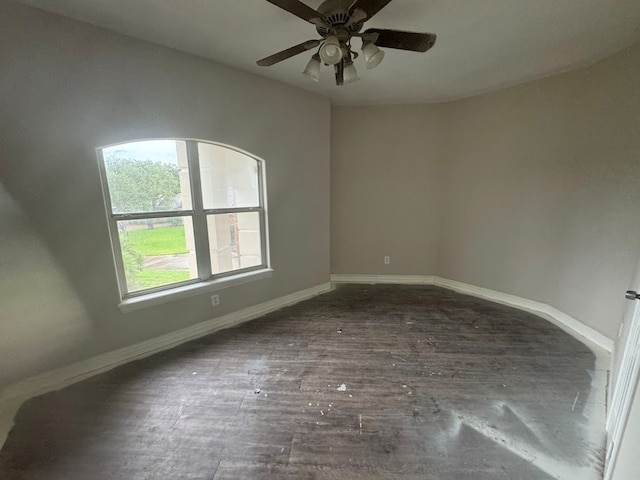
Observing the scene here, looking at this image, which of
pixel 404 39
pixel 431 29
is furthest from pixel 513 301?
pixel 404 39

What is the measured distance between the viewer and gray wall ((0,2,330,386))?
184cm

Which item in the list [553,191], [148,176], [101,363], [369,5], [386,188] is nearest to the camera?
[369,5]

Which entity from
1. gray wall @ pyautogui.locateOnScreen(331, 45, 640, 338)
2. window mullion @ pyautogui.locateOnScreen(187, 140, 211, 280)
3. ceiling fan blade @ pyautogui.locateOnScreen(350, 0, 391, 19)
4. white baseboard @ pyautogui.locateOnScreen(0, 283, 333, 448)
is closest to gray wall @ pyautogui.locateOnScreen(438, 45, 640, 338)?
gray wall @ pyautogui.locateOnScreen(331, 45, 640, 338)

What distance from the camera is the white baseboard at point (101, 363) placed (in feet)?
6.31

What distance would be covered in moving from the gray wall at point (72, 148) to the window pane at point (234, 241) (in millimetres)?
453

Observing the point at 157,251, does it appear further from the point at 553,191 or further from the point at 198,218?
the point at 553,191

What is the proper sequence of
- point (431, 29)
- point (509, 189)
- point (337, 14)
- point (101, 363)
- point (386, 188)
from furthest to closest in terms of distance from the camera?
1. point (386, 188)
2. point (509, 189)
3. point (101, 363)
4. point (431, 29)
5. point (337, 14)

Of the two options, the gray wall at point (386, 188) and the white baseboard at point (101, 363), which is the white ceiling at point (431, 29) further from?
the white baseboard at point (101, 363)

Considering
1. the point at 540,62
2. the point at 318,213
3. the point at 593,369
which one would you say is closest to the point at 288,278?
the point at 318,213

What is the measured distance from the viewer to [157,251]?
8.51 feet

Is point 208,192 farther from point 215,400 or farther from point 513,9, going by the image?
point 513,9

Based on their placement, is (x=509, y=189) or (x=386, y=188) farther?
(x=386, y=188)

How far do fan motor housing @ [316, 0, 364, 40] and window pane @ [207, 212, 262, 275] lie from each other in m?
2.02

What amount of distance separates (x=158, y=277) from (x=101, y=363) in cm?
80
